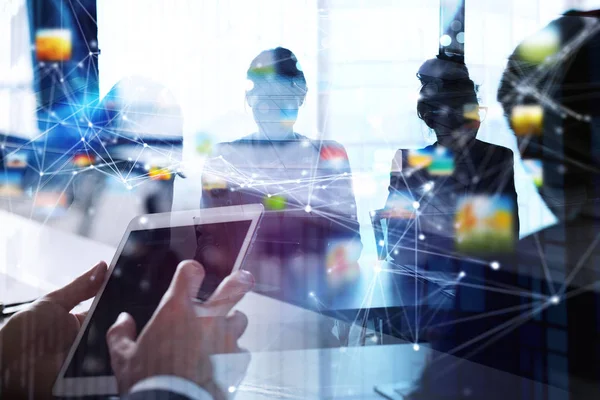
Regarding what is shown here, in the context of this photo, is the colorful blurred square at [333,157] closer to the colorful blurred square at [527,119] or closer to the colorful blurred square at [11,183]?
the colorful blurred square at [527,119]

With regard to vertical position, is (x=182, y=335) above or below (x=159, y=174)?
below

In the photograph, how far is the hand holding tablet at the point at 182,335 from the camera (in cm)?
68

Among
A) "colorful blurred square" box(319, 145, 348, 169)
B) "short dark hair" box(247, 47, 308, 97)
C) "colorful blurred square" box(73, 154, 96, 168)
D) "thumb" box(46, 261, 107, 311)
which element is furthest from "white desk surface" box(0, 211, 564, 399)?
"short dark hair" box(247, 47, 308, 97)

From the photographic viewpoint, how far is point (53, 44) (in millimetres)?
760

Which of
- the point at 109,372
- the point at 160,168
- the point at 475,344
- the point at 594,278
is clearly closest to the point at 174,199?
the point at 160,168

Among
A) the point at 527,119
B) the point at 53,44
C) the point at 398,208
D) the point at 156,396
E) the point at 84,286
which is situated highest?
the point at 53,44

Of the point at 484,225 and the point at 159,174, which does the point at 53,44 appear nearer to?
the point at 159,174

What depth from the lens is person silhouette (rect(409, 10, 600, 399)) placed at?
649 millimetres

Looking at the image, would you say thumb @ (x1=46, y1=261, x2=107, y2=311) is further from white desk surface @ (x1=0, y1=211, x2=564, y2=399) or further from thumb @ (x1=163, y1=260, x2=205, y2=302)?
thumb @ (x1=163, y1=260, x2=205, y2=302)

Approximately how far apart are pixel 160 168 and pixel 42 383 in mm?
383

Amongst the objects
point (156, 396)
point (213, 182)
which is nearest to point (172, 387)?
point (156, 396)

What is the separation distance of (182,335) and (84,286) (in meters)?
0.18

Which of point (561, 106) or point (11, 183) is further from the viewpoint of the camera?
point (11, 183)

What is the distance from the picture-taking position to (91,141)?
738 millimetres
